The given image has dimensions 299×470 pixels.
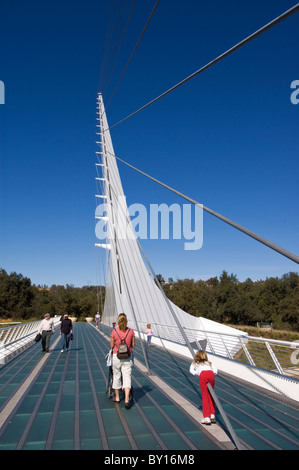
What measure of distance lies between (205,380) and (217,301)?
5956cm

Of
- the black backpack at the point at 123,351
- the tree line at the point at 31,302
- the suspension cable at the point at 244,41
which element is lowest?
the tree line at the point at 31,302

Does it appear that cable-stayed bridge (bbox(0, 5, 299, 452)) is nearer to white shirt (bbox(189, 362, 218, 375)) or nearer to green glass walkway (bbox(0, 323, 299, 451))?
green glass walkway (bbox(0, 323, 299, 451))

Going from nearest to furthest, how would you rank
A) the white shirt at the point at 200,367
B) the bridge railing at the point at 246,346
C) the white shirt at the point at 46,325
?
the white shirt at the point at 200,367, the bridge railing at the point at 246,346, the white shirt at the point at 46,325

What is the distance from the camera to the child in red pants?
410cm

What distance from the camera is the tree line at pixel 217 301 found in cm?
5647

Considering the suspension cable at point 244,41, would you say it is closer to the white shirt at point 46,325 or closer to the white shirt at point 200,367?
the white shirt at point 200,367

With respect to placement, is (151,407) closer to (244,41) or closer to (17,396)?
(17,396)

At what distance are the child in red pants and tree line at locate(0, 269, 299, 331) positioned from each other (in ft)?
154

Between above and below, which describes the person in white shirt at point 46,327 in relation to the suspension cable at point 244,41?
below

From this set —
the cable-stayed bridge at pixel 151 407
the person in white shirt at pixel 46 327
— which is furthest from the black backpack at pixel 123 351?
the person in white shirt at pixel 46 327

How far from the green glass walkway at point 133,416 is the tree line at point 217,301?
44.6 m

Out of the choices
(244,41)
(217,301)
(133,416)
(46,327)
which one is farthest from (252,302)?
(244,41)

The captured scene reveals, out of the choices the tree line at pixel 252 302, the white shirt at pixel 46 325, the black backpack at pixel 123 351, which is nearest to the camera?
the black backpack at pixel 123 351
